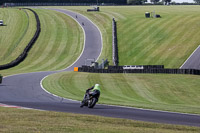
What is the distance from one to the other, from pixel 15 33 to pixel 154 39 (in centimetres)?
2911

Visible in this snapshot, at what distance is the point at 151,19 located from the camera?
101000 millimetres

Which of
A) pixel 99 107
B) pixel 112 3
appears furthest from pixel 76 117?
pixel 112 3

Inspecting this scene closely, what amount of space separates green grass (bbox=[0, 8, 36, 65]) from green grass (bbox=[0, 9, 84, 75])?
7.72 feet

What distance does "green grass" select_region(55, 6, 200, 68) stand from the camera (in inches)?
2739

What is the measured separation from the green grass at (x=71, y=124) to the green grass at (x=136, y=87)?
1288 cm

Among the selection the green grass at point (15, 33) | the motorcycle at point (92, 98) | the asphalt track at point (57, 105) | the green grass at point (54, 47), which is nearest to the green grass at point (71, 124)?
the asphalt track at point (57, 105)

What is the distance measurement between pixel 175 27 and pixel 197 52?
67.3ft

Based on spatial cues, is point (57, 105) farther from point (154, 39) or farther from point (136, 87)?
point (154, 39)

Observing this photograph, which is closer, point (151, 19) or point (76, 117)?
point (76, 117)

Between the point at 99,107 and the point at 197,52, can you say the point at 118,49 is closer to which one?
the point at 197,52

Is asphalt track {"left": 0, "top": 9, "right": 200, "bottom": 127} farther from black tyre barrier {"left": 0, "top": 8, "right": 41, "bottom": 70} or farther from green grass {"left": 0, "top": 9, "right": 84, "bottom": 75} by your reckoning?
green grass {"left": 0, "top": 9, "right": 84, "bottom": 75}

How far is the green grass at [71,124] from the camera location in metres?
16.4

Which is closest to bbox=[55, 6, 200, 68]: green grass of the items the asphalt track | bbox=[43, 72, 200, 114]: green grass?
bbox=[43, 72, 200, 114]: green grass

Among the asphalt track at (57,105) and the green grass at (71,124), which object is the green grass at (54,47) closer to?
the asphalt track at (57,105)
